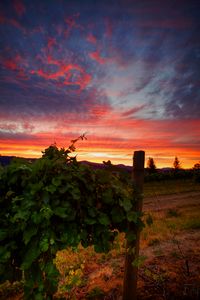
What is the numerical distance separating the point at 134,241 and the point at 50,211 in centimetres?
151

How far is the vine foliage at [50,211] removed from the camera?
3.03 meters

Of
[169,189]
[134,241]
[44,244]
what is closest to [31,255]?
[44,244]

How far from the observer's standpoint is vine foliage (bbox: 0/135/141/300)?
303 cm

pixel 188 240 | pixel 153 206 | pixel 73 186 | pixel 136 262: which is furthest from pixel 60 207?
pixel 153 206

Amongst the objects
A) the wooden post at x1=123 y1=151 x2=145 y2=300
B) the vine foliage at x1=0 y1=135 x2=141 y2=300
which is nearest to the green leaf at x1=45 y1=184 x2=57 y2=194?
the vine foliage at x1=0 y1=135 x2=141 y2=300

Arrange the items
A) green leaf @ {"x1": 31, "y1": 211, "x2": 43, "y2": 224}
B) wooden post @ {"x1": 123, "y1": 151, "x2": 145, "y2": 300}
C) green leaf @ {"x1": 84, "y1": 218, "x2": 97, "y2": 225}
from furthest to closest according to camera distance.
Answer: wooden post @ {"x1": 123, "y1": 151, "x2": 145, "y2": 300}, green leaf @ {"x1": 84, "y1": 218, "x2": 97, "y2": 225}, green leaf @ {"x1": 31, "y1": 211, "x2": 43, "y2": 224}

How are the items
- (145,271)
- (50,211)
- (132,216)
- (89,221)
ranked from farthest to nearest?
1. (145,271)
2. (132,216)
3. (89,221)
4. (50,211)

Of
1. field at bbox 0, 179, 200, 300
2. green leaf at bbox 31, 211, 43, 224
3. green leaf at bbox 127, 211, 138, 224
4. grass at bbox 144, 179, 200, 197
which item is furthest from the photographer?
grass at bbox 144, 179, 200, 197

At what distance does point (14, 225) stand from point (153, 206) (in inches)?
489

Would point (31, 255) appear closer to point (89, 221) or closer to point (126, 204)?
point (89, 221)

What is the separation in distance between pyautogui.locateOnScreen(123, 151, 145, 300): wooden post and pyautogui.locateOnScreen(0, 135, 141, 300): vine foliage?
0.28m

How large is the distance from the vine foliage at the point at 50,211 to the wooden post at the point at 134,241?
28 cm

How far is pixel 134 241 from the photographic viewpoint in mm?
3879

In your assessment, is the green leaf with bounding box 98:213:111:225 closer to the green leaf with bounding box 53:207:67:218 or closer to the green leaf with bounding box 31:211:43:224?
the green leaf with bounding box 53:207:67:218
